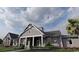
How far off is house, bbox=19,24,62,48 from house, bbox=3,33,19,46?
0.23ft

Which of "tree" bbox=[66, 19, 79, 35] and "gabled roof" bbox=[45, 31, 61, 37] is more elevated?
"tree" bbox=[66, 19, 79, 35]

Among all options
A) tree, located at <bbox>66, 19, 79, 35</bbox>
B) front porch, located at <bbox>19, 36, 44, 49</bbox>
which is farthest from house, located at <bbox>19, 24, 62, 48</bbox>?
tree, located at <bbox>66, 19, 79, 35</bbox>

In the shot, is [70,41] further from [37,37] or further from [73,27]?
[37,37]

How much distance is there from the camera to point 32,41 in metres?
3.02

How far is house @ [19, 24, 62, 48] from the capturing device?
117 inches

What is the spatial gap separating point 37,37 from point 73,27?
0.53m

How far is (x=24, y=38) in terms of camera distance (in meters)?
3.02

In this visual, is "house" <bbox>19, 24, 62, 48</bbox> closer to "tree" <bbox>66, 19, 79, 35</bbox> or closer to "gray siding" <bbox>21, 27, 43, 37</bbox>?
"gray siding" <bbox>21, 27, 43, 37</bbox>

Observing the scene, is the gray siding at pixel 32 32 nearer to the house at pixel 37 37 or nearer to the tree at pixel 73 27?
the house at pixel 37 37

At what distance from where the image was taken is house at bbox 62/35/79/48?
2959 mm

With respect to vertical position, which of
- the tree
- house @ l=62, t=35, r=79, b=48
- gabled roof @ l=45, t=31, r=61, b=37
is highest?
the tree

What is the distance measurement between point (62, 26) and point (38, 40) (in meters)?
0.39
